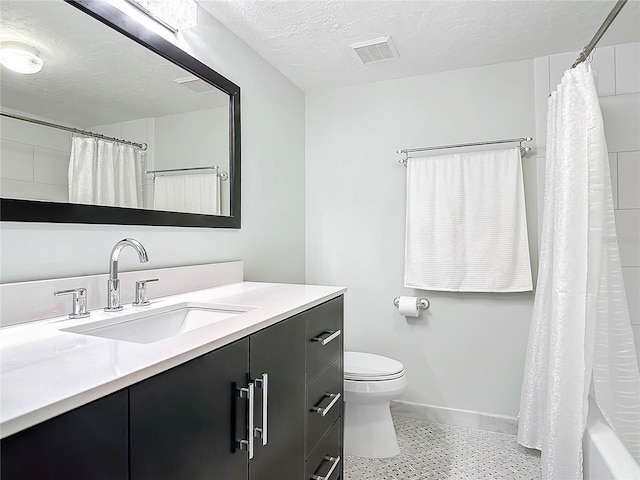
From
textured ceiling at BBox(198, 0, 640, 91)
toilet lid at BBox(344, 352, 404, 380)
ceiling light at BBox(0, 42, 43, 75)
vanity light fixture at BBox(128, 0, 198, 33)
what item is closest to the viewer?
ceiling light at BBox(0, 42, 43, 75)

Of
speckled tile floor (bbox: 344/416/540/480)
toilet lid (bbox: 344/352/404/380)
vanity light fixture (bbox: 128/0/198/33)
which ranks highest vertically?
vanity light fixture (bbox: 128/0/198/33)

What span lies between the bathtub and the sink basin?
1263mm

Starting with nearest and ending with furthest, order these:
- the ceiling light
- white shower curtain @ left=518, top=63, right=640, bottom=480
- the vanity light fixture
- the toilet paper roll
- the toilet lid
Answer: the ceiling light → the vanity light fixture → white shower curtain @ left=518, top=63, right=640, bottom=480 → the toilet lid → the toilet paper roll

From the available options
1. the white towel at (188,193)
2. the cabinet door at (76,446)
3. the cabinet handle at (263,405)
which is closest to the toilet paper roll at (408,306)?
the white towel at (188,193)

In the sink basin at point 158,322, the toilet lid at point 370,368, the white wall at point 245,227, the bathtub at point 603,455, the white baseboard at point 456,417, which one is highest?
the white wall at point 245,227

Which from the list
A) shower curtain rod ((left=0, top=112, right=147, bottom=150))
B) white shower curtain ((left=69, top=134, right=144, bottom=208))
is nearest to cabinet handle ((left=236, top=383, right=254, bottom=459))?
white shower curtain ((left=69, top=134, right=144, bottom=208))

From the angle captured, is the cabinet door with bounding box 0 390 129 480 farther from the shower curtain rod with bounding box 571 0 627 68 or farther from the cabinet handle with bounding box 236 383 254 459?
the shower curtain rod with bounding box 571 0 627 68

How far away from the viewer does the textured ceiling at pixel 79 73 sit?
43.4 inches

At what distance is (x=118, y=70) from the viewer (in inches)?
55.0

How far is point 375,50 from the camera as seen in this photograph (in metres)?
2.15

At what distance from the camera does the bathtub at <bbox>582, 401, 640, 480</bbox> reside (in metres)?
1.24

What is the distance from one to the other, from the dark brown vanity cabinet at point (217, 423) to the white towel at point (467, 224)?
1015mm

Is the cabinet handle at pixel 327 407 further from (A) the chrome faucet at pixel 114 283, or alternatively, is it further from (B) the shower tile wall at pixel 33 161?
(B) the shower tile wall at pixel 33 161

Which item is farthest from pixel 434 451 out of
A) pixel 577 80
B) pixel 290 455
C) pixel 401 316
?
pixel 577 80
